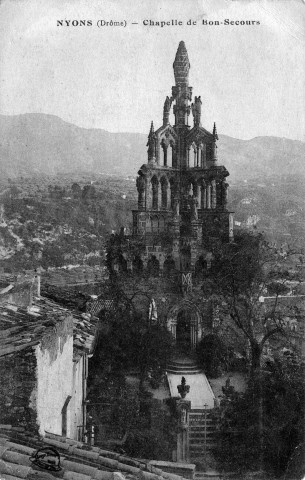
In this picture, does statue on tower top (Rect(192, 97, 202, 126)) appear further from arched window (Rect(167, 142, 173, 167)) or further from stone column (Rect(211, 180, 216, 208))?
stone column (Rect(211, 180, 216, 208))

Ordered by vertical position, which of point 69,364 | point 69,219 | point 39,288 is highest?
point 69,219

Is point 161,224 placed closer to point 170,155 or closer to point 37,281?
point 170,155

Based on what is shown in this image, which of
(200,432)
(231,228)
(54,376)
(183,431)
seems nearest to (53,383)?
(54,376)

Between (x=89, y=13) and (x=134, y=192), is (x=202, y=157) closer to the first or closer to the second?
(x=134, y=192)

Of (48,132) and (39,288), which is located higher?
(48,132)

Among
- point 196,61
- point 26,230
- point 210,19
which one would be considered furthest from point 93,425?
point 210,19

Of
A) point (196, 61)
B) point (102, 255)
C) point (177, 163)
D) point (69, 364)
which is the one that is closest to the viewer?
point (69, 364)

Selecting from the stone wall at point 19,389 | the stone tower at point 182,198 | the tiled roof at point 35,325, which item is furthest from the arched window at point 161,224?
the stone wall at point 19,389
